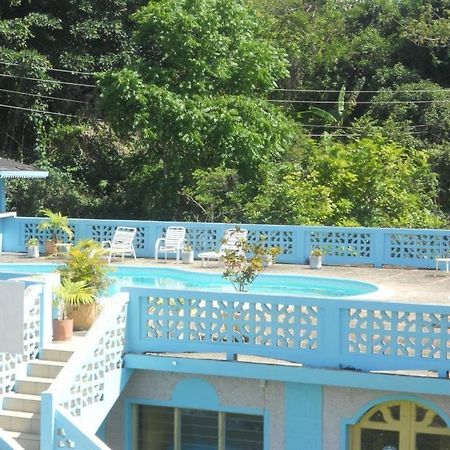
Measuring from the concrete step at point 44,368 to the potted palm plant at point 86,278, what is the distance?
1250 mm

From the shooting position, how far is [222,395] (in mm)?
11945

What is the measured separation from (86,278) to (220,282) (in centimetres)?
576

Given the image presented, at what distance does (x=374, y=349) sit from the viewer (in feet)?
37.8

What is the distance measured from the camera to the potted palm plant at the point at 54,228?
2102 centimetres

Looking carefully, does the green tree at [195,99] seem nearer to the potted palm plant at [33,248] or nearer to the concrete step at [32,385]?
the potted palm plant at [33,248]

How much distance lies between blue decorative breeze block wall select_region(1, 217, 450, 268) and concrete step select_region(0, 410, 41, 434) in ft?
31.8

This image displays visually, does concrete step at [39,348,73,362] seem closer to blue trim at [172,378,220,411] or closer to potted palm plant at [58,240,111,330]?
potted palm plant at [58,240,111,330]

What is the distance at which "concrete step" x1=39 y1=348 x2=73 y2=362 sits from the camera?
11711mm

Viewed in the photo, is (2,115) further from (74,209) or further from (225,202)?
(225,202)

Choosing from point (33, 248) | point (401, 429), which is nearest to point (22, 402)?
point (401, 429)

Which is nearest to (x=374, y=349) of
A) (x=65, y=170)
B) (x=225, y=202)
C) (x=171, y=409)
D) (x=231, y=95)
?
(x=171, y=409)

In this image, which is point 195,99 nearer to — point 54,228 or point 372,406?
point 54,228

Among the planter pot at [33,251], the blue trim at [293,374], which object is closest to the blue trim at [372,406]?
the blue trim at [293,374]

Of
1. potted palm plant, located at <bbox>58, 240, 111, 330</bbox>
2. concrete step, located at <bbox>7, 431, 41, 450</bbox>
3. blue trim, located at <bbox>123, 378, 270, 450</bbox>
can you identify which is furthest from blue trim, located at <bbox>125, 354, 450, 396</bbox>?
concrete step, located at <bbox>7, 431, 41, 450</bbox>
